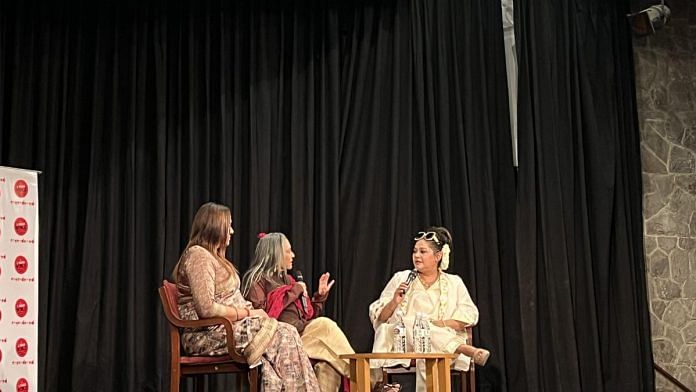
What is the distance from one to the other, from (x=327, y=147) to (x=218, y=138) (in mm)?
770

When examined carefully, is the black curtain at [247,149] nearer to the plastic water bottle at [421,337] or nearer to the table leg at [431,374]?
the plastic water bottle at [421,337]

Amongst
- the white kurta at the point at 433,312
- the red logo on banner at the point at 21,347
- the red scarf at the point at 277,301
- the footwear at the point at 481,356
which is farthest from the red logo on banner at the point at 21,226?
the footwear at the point at 481,356

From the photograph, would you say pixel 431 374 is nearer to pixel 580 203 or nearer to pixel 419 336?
pixel 419 336

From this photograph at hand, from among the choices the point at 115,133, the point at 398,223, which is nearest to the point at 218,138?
the point at 115,133

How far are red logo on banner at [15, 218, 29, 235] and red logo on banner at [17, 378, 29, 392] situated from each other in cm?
81

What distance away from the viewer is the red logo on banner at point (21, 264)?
5473 millimetres

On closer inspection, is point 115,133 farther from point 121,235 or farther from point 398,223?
point 398,223

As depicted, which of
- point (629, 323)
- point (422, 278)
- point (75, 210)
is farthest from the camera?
point (629, 323)

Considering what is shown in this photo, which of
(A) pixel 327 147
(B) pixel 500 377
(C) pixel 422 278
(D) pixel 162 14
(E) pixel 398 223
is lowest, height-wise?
(B) pixel 500 377

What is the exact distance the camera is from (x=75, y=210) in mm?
6680

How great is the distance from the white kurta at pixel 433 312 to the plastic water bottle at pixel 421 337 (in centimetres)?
12

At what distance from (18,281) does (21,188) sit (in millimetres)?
524

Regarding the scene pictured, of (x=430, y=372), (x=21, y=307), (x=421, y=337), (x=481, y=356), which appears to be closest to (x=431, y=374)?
(x=430, y=372)

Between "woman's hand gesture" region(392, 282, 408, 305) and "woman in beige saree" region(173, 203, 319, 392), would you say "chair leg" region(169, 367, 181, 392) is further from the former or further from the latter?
"woman's hand gesture" region(392, 282, 408, 305)
